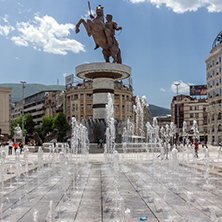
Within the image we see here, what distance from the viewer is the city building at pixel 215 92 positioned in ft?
217

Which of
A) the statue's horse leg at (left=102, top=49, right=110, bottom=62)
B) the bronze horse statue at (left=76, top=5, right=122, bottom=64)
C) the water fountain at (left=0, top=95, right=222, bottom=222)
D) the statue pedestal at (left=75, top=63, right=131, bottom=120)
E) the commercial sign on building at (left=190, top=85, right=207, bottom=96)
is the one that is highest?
the commercial sign on building at (left=190, top=85, right=207, bottom=96)

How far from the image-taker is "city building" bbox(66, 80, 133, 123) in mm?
77938

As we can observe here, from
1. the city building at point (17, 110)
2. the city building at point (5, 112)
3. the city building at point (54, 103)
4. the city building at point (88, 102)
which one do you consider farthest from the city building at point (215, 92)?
the city building at point (17, 110)

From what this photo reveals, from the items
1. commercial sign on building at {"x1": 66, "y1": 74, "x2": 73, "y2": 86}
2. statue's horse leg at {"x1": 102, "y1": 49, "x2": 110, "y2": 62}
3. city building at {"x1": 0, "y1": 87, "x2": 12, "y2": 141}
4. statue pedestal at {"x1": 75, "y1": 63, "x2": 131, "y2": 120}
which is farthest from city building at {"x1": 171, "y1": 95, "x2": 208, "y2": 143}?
statue pedestal at {"x1": 75, "y1": 63, "x2": 131, "y2": 120}

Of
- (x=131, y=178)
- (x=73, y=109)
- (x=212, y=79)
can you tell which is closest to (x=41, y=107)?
(x=73, y=109)

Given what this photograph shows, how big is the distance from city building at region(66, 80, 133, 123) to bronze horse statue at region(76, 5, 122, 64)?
1586 inches

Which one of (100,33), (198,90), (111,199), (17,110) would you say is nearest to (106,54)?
(100,33)

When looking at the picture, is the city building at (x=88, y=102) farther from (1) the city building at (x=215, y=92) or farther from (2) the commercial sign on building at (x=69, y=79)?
(1) the city building at (x=215, y=92)

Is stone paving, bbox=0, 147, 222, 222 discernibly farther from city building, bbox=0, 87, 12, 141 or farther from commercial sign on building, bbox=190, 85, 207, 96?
commercial sign on building, bbox=190, 85, 207, 96

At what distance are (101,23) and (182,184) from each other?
27.3m

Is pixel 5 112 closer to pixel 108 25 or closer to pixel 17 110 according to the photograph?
pixel 17 110

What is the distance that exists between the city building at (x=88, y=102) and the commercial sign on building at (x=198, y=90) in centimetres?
3508

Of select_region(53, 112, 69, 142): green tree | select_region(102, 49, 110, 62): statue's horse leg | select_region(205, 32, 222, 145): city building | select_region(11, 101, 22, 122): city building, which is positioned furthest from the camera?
select_region(11, 101, 22, 122): city building

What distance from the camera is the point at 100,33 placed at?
35.6 m
